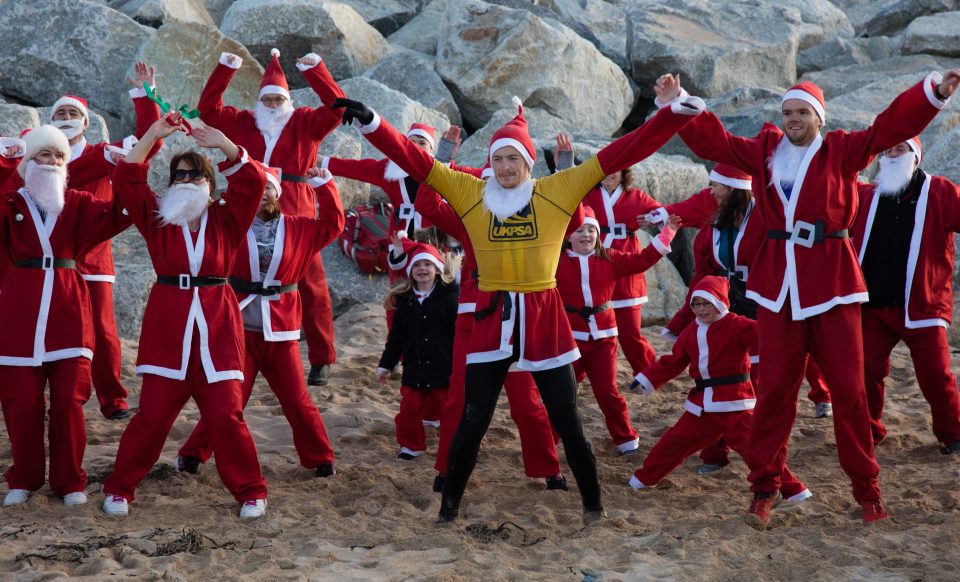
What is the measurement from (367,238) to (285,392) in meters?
4.77

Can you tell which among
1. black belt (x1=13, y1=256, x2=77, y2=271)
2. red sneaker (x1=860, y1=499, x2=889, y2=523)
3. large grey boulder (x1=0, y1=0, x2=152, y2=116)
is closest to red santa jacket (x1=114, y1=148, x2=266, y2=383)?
black belt (x1=13, y1=256, x2=77, y2=271)

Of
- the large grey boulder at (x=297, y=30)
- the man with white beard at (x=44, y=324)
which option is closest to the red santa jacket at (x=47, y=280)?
the man with white beard at (x=44, y=324)

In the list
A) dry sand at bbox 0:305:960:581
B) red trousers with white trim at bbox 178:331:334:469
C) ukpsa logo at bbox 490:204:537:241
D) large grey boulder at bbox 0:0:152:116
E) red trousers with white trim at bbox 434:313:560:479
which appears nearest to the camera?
dry sand at bbox 0:305:960:581

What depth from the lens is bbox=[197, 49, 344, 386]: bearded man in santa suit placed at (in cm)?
826

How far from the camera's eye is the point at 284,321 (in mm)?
6508

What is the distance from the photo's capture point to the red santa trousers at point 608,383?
714 centimetres

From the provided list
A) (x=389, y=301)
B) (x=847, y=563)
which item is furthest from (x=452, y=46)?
(x=847, y=563)

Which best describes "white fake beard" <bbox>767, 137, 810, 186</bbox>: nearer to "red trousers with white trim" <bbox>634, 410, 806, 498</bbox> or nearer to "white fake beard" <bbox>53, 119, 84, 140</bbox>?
"red trousers with white trim" <bbox>634, 410, 806, 498</bbox>

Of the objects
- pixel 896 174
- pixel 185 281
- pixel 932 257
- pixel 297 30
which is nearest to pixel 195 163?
pixel 185 281

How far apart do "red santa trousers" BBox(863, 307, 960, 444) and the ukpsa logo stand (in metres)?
2.46

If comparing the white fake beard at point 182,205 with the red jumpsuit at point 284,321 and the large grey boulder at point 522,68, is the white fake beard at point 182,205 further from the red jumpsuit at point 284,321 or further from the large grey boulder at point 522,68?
the large grey boulder at point 522,68

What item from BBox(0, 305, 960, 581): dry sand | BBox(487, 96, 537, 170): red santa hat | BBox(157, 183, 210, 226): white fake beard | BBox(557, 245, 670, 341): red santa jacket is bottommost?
BBox(0, 305, 960, 581): dry sand

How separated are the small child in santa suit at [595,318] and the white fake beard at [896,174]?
1756 mm

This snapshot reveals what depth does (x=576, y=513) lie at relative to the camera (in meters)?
5.91
